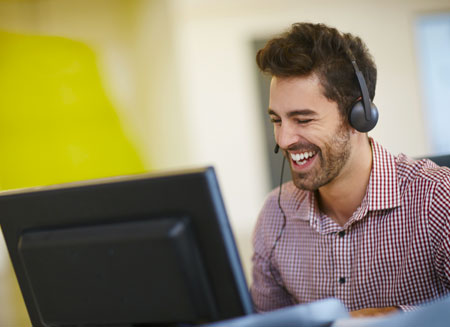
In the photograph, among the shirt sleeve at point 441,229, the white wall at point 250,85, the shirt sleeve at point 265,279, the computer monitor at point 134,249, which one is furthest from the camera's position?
the white wall at point 250,85

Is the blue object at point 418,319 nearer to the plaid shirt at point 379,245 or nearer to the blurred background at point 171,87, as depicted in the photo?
the plaid shirt at point 379,245

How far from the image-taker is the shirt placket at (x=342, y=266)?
127cm

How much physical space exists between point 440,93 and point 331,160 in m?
4.60

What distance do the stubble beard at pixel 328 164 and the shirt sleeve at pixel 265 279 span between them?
21 cm

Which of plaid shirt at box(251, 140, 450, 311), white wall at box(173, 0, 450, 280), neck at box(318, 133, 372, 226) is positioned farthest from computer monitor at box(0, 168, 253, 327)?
white wall at box(173, 0, 450, 280)

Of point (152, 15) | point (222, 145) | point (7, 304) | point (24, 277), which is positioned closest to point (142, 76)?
point (152, 15)

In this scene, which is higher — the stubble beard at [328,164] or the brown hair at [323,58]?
the brown hair at [323,58]

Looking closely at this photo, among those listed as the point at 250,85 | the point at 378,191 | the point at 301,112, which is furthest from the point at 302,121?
the point at 250,85

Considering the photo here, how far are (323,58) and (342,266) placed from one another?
1.61 feet

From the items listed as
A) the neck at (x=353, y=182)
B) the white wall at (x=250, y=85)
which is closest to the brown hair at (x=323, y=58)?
the neck at (x=353, y=182)

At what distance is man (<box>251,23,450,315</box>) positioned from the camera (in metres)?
1.20

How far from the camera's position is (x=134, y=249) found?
2.60 ft

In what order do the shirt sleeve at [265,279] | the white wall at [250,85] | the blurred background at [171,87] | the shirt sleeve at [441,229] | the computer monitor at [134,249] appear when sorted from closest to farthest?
the computer monitor at [134,249]
the shirt sleeve at [441,229]
the shirt sleeve at [265,279]
the blurred background at [171,87]
the white wall at [250,85]

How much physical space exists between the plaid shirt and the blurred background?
94.0 inches
